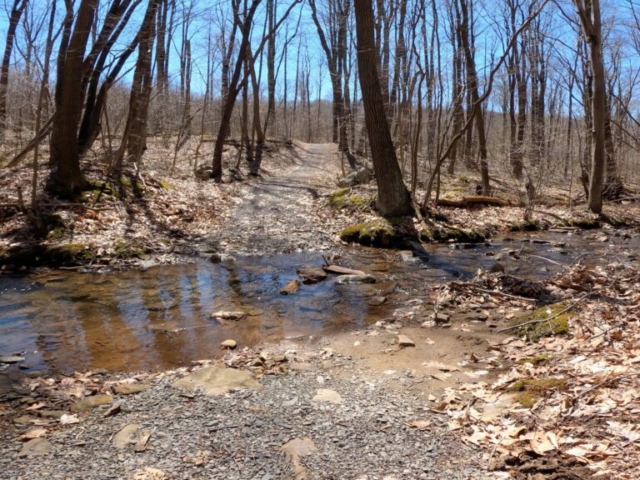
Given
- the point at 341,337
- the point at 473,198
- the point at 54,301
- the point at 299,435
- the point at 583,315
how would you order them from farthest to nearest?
1. the point at 473,198
2. the point at 54,301
3. the point at 341,337
4. the point at 583,315
5. the point at 299,435

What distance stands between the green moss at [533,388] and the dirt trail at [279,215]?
7.13 meters

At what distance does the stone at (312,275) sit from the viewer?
826 cm

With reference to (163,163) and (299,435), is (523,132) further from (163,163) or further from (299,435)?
(299,435)

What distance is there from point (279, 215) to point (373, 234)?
3715 millimetres

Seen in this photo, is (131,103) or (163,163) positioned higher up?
(131,103)

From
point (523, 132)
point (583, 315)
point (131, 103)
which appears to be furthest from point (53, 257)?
point (523, 132)

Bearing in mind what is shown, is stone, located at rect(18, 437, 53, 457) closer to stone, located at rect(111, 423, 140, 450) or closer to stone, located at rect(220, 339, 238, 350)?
stone, located at rect(111, 423, 140, 450)

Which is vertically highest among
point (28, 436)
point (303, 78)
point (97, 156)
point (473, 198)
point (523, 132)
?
point (303, 78)

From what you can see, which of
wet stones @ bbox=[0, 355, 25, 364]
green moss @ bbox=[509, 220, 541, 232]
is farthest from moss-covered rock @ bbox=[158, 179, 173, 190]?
green moss @ bbox=[509, 220, 541, 232]

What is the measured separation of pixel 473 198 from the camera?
15.7m

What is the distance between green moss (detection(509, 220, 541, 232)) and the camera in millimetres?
13591

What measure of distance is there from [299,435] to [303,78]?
5668 cm

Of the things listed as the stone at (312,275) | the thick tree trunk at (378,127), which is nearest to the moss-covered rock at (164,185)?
the thick tree trunk at (378,127)

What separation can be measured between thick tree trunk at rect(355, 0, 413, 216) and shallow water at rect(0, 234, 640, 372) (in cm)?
229
